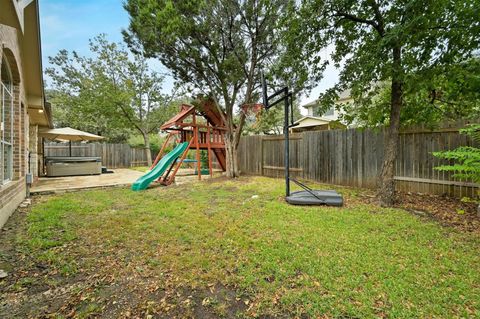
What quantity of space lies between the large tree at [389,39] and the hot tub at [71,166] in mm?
10729

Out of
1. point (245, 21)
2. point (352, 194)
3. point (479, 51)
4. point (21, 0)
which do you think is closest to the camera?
point (21, 0)

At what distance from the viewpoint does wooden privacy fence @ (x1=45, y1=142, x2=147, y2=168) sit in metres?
14.4

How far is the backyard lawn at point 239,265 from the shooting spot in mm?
1728

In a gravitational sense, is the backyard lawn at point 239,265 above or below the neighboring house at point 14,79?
below

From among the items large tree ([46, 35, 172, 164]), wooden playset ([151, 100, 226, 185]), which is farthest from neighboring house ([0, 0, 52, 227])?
large tree ([46, 35, 172, 164])

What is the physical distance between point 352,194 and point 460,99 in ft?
9.63

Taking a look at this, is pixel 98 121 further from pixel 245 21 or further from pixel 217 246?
pixel 217 246

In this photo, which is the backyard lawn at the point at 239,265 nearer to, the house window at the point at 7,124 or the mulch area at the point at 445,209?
the mulch area at the point at 445,209

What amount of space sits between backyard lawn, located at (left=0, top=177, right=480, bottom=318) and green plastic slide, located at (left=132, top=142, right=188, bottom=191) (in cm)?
267

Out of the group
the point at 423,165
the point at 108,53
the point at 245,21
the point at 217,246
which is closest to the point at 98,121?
the point at 108,53

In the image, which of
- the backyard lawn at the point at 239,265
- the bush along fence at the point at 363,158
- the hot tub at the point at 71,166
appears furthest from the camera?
the hot tub at the point at 71,166

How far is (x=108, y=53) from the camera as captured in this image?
14742mm

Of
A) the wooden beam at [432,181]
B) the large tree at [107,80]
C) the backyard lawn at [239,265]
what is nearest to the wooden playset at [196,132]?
the backyard lawn at [239,265]

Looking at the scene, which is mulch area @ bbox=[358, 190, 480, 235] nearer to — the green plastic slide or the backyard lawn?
the backyard lawn
